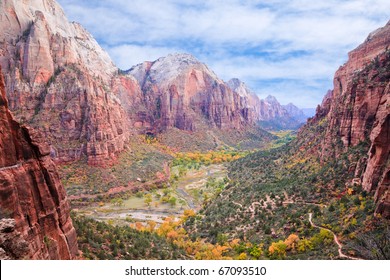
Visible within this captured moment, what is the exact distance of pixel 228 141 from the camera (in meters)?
178

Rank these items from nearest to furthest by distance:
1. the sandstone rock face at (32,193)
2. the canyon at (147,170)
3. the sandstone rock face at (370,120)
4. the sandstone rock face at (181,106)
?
the sandstone rock face at (32,193) → the canyon at (147,170) → the sandstone rock face at (370,120) → the sandstone rock face at (181,106)

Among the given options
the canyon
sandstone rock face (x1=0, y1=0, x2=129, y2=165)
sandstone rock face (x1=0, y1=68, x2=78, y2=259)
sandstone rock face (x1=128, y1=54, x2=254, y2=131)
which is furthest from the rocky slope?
sandstone rock face (x1=128, y1=54, x2=254, y2=131)

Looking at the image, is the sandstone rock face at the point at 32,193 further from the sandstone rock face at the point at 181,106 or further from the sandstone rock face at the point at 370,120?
the sandstone rock face at the point at 181,106

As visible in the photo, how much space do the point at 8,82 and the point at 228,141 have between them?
119572 millimetres

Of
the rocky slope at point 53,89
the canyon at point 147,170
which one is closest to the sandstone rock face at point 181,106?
the canyon at point 147,170

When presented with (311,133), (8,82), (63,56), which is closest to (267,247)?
(311,133)

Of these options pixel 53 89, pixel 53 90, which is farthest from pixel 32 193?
pixel 53 89

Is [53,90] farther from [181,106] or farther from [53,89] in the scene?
[181,106]

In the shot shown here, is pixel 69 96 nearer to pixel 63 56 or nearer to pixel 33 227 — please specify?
pixel 63 56

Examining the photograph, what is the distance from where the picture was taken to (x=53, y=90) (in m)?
82.1

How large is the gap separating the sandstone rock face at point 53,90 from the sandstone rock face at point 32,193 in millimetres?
58117

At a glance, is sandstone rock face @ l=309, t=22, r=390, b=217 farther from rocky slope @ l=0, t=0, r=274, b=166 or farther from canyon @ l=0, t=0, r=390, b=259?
rocky slope @ l=0, t=0, r=274, b=166

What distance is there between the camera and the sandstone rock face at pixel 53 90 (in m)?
78.8

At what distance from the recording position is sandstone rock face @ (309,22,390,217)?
110 feet
